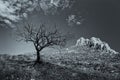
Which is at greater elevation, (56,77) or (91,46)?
(91,46)

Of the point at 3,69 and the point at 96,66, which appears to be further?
the point at 96,66

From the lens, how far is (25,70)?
1299 inches

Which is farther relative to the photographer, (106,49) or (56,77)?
(106,49)

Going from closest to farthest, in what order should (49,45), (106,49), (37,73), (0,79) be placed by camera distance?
(0,79) < (37,73) < (49,45) < (106,49)

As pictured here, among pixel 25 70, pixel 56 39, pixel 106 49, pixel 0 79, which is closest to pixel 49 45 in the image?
pixel 56 39

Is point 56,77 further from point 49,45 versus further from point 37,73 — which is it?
point 49,45

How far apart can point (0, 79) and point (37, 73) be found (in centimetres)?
641

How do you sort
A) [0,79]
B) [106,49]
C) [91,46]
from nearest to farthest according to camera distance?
[0,79]
[106,49]
[91,46]

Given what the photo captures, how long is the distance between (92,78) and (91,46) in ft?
178

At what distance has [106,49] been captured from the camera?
77.9 metres

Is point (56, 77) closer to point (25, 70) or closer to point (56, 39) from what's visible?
point (25, 70)

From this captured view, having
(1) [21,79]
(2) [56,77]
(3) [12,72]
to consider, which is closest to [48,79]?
(2) [56,77]

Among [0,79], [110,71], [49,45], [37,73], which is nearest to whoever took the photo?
[0,79]

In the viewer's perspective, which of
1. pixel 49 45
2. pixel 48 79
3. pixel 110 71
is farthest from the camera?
pixel 49 45
